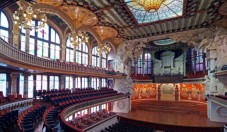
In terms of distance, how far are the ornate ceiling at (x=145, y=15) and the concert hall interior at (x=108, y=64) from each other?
8 centimetres

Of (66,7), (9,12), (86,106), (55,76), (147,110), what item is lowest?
(147,110)

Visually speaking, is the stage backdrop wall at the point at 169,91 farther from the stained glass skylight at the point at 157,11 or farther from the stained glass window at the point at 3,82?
the stained glass window at the point at 3,82

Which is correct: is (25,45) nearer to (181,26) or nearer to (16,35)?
(16,35)

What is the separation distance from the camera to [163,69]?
2572 centimetres

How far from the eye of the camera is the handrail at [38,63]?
6.77 meters

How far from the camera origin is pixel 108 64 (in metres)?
24.1

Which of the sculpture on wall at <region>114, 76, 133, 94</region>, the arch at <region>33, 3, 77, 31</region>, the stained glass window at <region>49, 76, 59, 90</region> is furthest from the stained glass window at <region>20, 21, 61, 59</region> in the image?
the sculpture on wall at <region>114, 76, 133, 94</region>

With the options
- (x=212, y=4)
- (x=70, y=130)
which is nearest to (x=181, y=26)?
(x=212, y=4)

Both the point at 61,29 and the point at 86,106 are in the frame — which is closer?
the point at 86,106

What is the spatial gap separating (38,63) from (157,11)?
Result: 10668 millimetres

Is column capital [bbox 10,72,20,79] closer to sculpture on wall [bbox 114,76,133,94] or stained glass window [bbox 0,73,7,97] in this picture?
stained glass window [bbox 0,73,7,97]

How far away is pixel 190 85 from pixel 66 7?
20.2m

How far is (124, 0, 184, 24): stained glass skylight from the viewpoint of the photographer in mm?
12473

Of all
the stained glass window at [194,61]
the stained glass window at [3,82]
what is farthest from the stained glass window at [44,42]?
the stained glass window at [194,61]
